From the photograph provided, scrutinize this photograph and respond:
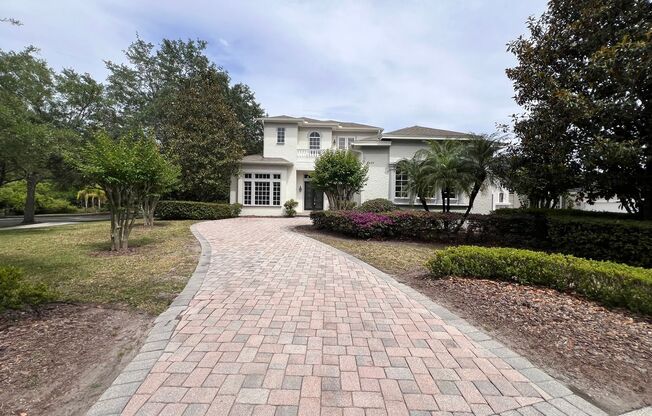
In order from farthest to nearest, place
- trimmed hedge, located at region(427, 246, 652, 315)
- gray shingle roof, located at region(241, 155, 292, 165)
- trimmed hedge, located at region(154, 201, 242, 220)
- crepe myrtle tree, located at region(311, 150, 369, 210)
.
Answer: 1. gray shingle roof, located at region(241, 155, 292, 165)
2. trimmed hedge, located at region(154, 201, 242, 220)
3. crepe myrtle tree, located at region(311, 150, 369, 210)
4. trimmed hedge, located at region(427, 246, 652, 315)

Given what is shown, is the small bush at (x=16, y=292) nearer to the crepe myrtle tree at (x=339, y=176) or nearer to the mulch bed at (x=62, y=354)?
the mulch bed at (x=62, y=354)

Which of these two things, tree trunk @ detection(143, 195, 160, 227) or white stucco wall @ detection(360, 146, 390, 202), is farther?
white stucco wall @ detection(360, 146, 390, 202)

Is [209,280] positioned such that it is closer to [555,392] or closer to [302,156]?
[555,392]

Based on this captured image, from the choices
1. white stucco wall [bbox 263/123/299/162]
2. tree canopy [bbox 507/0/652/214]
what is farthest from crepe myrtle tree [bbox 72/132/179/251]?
white stucco wall [bbox 263/123/299/162]

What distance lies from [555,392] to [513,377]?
30 cm

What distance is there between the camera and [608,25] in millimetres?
7910

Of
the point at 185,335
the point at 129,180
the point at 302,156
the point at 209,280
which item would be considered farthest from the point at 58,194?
the point at 185,335

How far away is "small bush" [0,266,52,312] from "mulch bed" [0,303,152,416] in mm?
188

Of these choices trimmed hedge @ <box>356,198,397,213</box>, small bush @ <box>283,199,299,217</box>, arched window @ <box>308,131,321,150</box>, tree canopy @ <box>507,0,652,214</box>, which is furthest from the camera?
arched window @ <box>308,131,321,150</box>

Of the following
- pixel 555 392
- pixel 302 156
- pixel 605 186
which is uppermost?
pixel 302 156

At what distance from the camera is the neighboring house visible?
19.5 m

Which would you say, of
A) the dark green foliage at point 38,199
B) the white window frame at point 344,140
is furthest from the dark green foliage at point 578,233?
the dark green foliage at point 38,199

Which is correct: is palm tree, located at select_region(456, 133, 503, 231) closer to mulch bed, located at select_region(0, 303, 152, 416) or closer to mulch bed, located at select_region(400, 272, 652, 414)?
mulch bed, located at select_region(400, 272, 652, 414)

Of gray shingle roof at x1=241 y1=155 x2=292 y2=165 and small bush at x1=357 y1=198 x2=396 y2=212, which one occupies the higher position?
gray shingle roof at x1=241 y1=155 x2=292 y2=165
